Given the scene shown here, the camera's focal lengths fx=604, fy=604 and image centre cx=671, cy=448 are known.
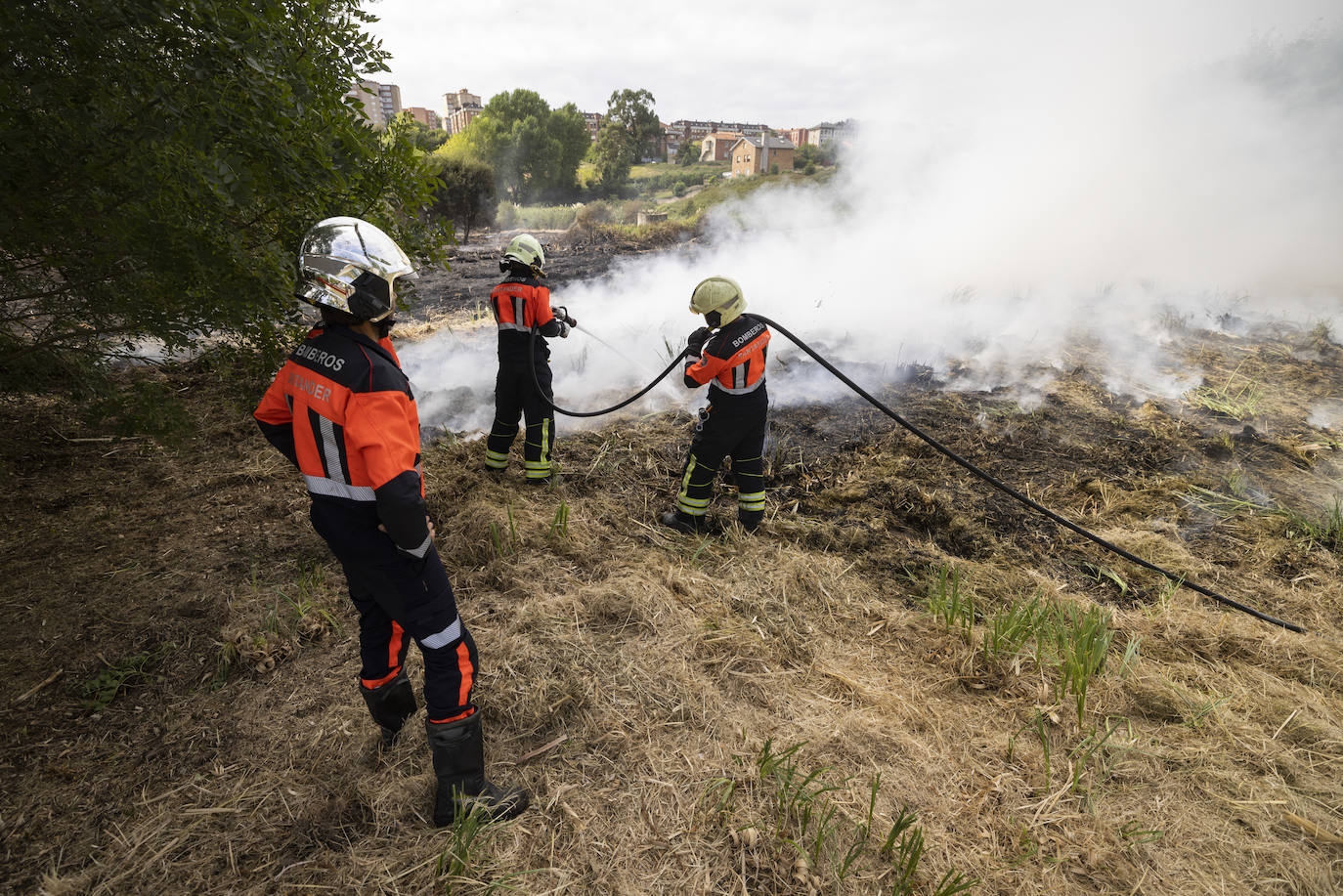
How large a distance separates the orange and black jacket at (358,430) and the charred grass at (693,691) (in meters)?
1.20

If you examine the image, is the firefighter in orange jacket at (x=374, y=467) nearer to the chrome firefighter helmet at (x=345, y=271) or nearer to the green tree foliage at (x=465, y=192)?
the chrome firefighter helmet at (x=345, y=271)

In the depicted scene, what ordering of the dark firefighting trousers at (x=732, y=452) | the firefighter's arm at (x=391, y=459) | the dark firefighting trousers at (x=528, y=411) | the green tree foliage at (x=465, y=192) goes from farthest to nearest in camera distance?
the green tree foliage at (x=465, y=192) < the dark firefighting trousers at (x=528, y=411) < the dark firefighting trousers at (x=732, y=452) < the firefighter's arm at (x=391, y=459)

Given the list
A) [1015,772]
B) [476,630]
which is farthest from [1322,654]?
[476,630]

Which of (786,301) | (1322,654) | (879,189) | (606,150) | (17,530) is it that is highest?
(606,150)

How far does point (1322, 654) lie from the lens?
3.46 meters

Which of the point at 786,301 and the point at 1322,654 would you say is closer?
the point at 1322,654

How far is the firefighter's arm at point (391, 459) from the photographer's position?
6.52ft

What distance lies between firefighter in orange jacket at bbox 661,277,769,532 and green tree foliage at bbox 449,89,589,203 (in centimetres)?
4235

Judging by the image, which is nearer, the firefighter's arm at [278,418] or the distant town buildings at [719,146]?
the firefighter's arm at [278,418]

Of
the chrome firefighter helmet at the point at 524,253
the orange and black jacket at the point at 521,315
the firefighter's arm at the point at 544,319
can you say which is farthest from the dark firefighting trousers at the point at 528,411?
the chrome firefighter helmet at the point at 524,253

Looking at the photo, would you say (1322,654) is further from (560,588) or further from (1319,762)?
(560,588)

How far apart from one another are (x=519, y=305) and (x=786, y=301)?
6.71m

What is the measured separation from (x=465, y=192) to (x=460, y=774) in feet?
75.4

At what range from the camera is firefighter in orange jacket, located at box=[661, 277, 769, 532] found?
165 inches
